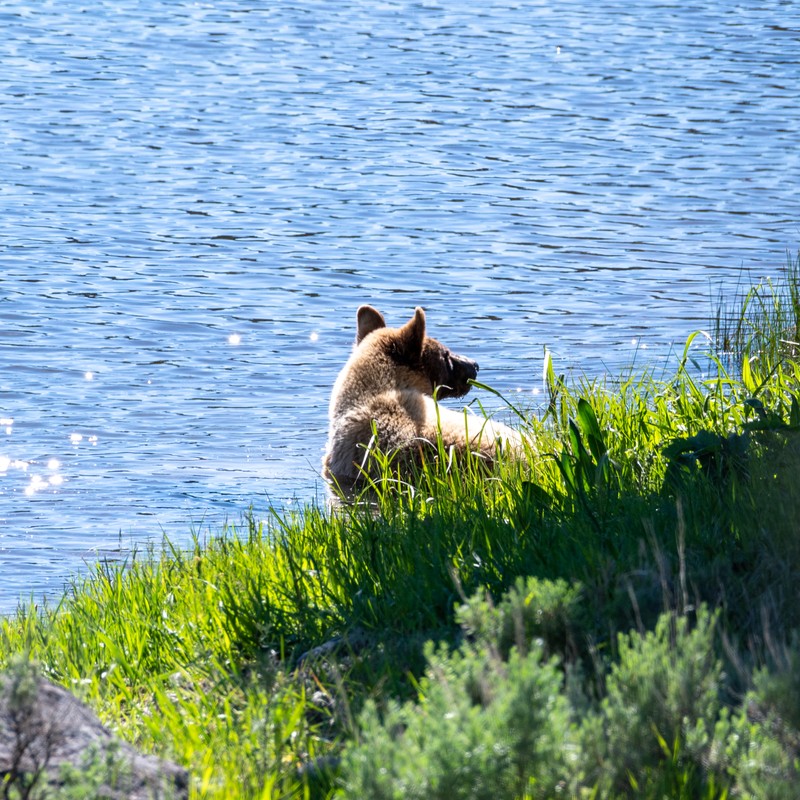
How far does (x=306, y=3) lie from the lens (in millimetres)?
29781

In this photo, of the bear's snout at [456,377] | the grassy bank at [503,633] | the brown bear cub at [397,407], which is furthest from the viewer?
the bear's snout at [456,377]

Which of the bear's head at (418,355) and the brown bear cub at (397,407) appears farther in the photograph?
the bear's head at (418,355)

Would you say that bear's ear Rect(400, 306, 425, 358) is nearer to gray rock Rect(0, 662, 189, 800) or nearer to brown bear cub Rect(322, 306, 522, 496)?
brown bear cub Rect(322, 306, 522, 496)

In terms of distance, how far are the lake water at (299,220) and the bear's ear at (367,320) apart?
1.12 metres

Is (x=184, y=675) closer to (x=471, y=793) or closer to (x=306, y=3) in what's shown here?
(x=471, y=793)

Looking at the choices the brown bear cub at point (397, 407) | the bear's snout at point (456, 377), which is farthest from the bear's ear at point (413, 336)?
the bear's snout at point (456, 377)

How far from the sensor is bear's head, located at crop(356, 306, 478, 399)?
8.32 metres

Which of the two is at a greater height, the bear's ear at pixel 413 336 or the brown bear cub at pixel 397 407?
the bear's ear at pixel 413 336

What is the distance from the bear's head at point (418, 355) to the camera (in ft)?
27.3

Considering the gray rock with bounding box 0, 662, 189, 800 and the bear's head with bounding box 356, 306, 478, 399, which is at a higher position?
the gray rock with bounding box 0, 662, 189, 800

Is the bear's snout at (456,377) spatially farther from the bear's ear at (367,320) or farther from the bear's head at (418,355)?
the bear's ear at (367,320)

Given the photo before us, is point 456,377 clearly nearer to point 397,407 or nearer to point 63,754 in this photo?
point 397,407

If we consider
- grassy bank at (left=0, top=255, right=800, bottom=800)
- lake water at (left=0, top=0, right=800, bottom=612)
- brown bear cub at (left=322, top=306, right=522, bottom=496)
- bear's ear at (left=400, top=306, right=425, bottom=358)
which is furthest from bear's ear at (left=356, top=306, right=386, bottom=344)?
grassy bank at (left=0, top=255, right=800, bottom=800)

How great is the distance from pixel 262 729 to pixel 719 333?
8659 mm
